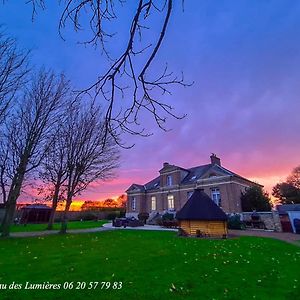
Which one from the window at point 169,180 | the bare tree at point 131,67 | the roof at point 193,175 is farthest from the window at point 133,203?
the bare tree at point 131,67

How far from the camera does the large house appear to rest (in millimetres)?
31453

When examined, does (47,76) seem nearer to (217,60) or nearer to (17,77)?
(17,77)

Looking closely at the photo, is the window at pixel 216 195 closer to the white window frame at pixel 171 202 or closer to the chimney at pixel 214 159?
the chimney at pixel 214 159

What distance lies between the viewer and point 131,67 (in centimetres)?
260

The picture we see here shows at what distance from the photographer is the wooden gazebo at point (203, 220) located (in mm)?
17734

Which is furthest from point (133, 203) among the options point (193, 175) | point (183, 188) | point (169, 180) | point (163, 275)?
point (163, 275)

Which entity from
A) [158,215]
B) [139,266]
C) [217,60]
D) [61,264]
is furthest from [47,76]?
[158,215]

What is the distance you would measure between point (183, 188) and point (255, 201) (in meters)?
10.7

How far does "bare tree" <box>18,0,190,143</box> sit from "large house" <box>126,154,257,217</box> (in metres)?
30.5

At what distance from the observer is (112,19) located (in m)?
2.54

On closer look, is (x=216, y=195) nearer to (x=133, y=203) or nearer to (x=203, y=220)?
(x=203, y=220)

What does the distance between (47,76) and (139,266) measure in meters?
15.7

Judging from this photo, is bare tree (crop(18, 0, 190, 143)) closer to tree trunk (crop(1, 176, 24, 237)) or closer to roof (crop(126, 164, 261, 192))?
tree trunk (crop(1, 176, 24, 237))

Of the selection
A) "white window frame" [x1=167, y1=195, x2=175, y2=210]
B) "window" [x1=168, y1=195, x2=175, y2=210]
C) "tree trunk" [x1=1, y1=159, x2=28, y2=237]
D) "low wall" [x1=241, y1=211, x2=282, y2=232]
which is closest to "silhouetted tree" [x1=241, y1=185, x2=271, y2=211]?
"low wall" [x1=241, y1=211, x2=282, y2=232]
